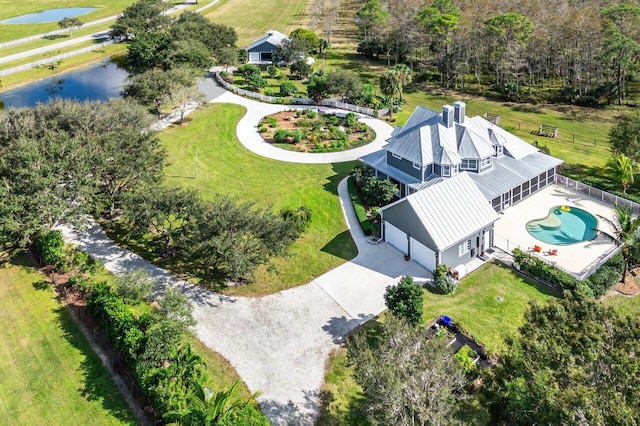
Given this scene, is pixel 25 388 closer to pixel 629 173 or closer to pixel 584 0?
pixel 629 173

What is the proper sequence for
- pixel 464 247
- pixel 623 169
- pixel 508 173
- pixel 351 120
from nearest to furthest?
pixel 464 247 < pixel 508 173 < pixel 623 169 < pixel 351 120

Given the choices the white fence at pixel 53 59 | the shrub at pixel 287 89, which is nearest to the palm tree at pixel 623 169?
the shrub at pixel 287 89

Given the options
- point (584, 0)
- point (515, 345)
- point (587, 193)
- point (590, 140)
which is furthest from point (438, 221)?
point (584, 0)

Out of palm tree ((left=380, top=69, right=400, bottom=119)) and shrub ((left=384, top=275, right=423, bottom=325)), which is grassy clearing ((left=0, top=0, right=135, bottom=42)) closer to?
palm tree ((left=380, top=69, right=400, bottom=119))

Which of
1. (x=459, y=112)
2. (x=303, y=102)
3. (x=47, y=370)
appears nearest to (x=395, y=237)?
(x=459, y=112)

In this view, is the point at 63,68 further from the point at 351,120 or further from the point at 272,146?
the point at 351,120
